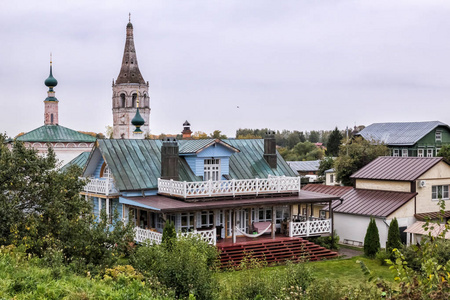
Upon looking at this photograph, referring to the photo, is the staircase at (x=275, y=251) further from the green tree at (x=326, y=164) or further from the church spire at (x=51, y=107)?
the green tree at (x=326, y=164)

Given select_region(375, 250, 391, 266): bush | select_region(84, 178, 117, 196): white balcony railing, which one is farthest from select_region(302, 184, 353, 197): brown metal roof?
select_region(84, 178, 117, 196): white balcony railing

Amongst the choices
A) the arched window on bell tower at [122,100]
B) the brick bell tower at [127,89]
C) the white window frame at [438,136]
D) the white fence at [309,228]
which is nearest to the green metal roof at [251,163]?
the white fence at [309,228]

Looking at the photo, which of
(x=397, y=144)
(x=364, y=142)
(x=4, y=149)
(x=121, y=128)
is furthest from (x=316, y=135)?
(x=4, y=149)

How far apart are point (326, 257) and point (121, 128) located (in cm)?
8425

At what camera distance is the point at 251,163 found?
32.4m

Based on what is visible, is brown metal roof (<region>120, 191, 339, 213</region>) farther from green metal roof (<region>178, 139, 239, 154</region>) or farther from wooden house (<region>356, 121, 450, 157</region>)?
wooden house (<region>356, 121, 450, 157</region>)

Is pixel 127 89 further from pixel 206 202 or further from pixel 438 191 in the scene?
pixel 206 202

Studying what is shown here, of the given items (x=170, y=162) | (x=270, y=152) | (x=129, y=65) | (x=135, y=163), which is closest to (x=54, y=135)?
(x=135, y=163)

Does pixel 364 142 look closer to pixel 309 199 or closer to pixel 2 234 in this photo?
pixel 309 199

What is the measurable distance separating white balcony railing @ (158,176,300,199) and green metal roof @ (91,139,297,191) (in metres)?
1.18

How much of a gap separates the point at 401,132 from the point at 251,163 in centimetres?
4153

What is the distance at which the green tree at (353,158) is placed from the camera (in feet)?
163

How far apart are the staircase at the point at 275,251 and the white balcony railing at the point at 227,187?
8.40ft

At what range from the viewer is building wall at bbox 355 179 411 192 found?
31.0 m
